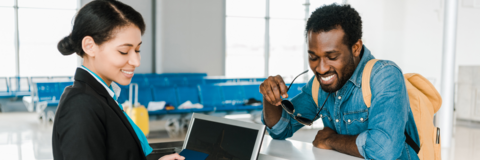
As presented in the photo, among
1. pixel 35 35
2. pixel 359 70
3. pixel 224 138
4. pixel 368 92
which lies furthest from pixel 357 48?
pixel 35 35

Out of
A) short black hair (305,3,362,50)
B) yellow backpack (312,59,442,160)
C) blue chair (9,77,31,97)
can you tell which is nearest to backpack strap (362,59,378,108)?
yellow backpack (312,59,442,160)

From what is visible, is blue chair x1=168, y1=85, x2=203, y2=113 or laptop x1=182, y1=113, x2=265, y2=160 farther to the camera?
blue chair x1=168, y1=85, x2=203, y2=113

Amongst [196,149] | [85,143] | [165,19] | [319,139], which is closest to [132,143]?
[85,143]

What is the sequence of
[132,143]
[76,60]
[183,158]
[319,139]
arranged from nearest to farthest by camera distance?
[132,143], [183,158], [319,139], [76,60]

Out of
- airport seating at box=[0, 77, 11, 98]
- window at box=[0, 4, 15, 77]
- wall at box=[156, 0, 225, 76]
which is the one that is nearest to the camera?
airport seating at box=[0, 77, 11, 98]

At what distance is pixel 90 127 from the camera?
93 cm

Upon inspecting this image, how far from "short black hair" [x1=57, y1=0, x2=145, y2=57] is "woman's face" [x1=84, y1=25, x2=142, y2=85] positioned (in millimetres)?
17

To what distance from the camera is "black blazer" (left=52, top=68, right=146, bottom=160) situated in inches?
36.2

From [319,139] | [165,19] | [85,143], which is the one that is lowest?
[319,139]

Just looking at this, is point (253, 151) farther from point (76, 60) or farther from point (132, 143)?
point (76, 60)

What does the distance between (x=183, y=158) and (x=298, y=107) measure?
73cm

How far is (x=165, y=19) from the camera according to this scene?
10.7 meters

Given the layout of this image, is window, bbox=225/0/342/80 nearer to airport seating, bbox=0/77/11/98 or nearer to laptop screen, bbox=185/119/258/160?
airport seating, bbox=0/77/11/98

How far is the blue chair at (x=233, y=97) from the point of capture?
22.0 feet
